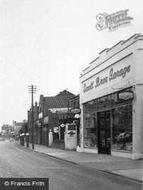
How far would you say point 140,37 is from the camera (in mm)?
22266

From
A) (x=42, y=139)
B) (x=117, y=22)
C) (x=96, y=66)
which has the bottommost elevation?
(x=42, y=139)

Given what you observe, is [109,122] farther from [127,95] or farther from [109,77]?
[127,95]

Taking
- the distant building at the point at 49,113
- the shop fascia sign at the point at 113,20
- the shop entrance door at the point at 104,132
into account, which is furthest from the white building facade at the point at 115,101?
the distant building at the point at 49,113

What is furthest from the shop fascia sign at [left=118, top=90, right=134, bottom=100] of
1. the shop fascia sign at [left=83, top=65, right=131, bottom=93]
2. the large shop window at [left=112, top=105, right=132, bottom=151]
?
the shop fascia sign at [left=83, top=65, right=131, bottom=93]

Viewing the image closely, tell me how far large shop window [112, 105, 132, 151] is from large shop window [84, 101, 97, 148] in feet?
16.1

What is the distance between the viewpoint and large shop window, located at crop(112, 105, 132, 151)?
23531mm

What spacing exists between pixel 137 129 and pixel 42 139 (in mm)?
42316

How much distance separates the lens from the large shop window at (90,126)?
31547 mm

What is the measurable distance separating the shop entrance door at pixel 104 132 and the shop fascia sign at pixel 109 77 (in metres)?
2.14

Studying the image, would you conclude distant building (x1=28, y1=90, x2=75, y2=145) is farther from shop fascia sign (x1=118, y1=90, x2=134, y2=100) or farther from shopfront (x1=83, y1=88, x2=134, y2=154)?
shop fascia sign (x1=118, y1=90, x2=134, y2=100)

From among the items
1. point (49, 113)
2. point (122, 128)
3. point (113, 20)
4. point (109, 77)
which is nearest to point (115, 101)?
point (109, 77)

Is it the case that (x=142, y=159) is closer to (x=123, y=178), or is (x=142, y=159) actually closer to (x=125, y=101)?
(x=125, y=101)

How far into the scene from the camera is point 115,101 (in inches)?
1031

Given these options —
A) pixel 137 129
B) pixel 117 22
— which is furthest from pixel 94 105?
pixel 117 22
